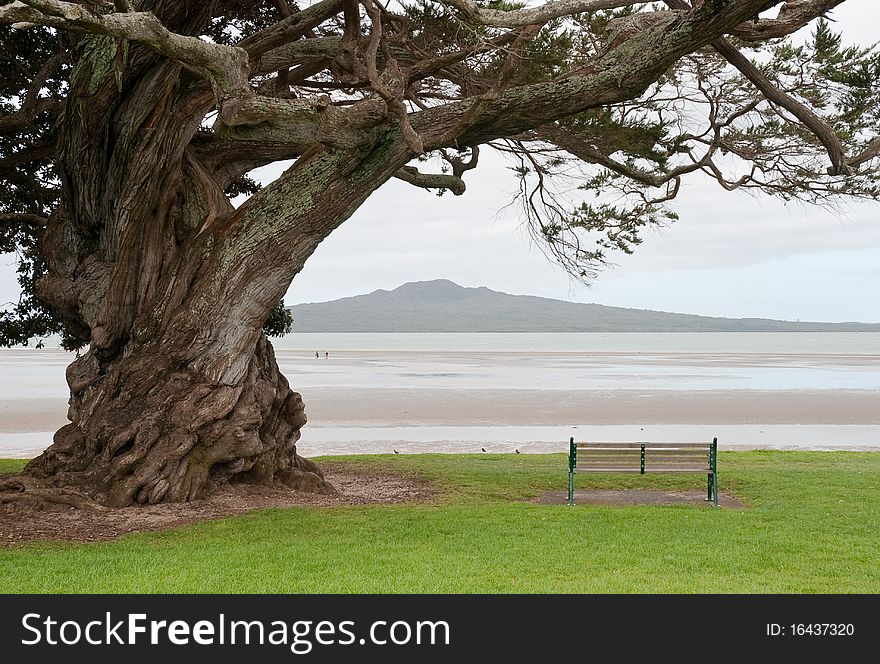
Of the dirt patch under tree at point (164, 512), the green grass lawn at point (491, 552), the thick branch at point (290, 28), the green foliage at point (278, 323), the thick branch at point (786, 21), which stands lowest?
the dirt patch under tree at point (164, 512)

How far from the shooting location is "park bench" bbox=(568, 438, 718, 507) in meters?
9.45

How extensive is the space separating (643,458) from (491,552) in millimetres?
3410

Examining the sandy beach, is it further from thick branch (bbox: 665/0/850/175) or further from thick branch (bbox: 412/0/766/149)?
thick branch (bbox: 412/0/766/149)

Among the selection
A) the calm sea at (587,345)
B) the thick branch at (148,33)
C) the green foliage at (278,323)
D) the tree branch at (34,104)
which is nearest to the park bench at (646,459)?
the green foliage at (278,323)

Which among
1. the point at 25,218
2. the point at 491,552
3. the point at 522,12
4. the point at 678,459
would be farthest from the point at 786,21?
the point at 25,218

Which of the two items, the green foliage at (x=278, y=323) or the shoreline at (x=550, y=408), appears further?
the shoreline at (x=550, y=408)

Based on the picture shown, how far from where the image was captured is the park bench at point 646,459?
31.0 feet

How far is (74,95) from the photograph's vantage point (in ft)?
29.5

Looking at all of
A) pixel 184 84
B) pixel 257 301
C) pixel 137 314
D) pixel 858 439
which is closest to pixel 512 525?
pixel 257 301

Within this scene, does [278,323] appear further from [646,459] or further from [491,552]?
[491,552]

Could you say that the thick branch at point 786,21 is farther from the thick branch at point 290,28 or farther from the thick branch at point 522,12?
the thick branch at point 290,28

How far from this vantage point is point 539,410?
25656mm
